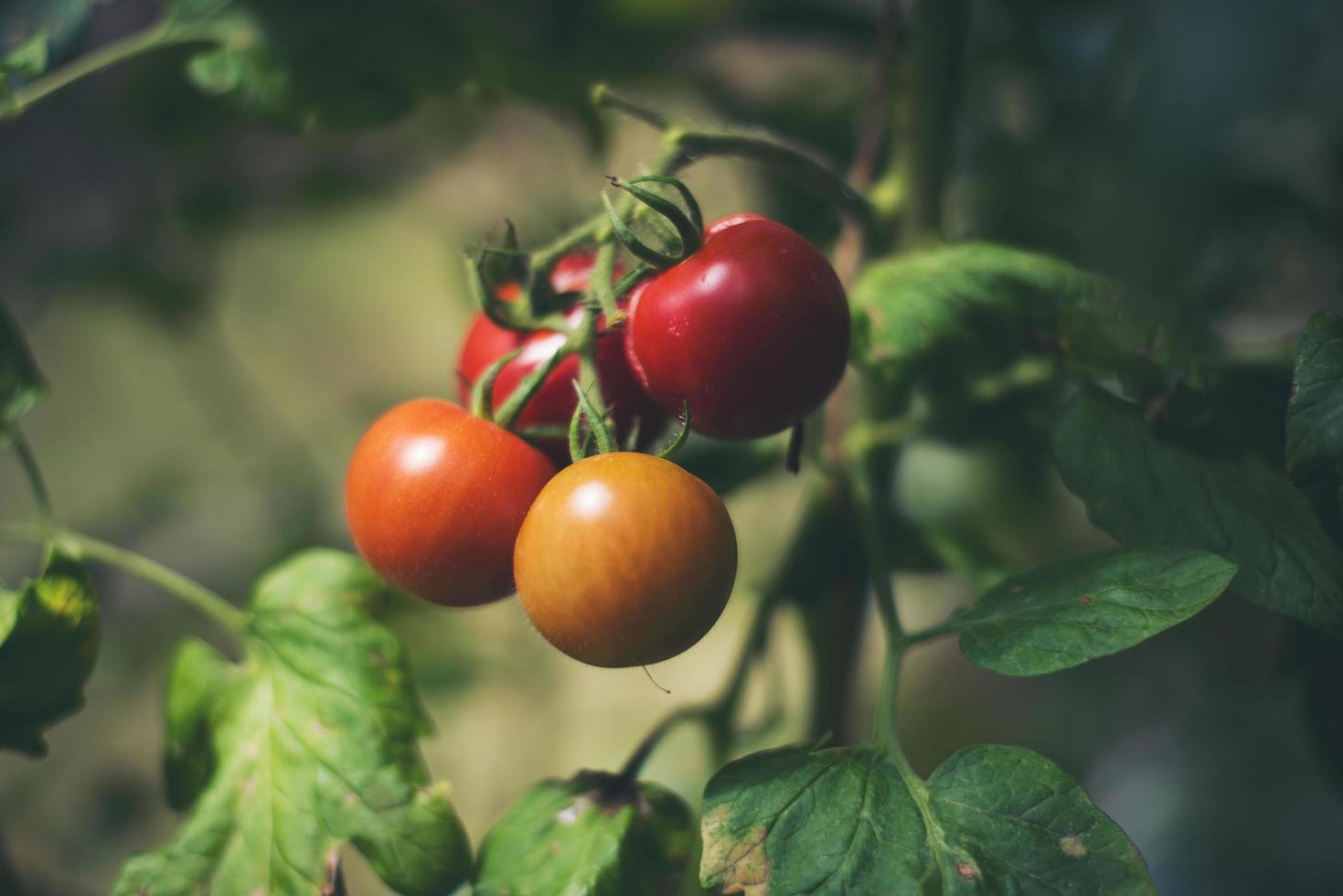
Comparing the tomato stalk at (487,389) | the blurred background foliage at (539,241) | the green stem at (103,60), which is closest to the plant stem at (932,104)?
the blurred background foliage at (539,241)

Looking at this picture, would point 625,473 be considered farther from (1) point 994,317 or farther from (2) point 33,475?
(2) point 33,475

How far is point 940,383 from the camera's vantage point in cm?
52

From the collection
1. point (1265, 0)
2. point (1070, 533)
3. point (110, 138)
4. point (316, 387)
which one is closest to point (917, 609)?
point (1070, 533)

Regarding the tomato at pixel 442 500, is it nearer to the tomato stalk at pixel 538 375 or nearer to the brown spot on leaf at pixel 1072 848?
the tomato stalk at pixel 538 375

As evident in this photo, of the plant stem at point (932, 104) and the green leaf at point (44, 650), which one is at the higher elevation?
the plant stem at point (932, 104)

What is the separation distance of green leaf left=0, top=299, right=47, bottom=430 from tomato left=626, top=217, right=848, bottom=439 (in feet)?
1.20

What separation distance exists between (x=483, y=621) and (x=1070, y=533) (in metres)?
0.69

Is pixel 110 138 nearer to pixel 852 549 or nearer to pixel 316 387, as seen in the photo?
pixel 316 387

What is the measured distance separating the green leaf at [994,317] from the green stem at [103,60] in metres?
0.42

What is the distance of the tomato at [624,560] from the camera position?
0.35 m

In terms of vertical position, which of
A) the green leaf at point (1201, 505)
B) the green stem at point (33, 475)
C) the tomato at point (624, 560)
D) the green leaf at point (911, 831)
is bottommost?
the green leaf at point (911, 831)

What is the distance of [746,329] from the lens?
1.26ft

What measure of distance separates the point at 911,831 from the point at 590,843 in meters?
0.15

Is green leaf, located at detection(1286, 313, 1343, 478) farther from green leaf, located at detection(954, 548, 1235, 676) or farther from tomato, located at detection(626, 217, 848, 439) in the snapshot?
tomato, located at detection(626, 217, 848, 439)
